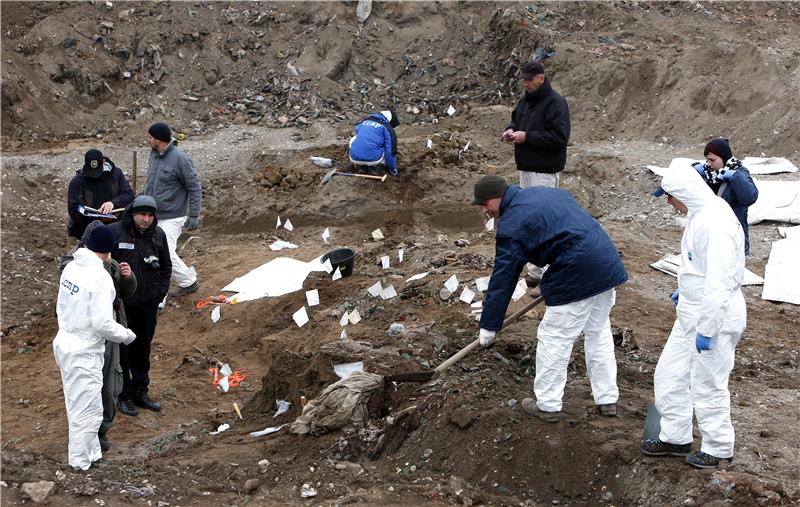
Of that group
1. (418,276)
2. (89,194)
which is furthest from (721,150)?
(89,194)

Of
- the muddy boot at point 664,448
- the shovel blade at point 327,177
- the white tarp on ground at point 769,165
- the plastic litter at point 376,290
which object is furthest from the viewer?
the shovel blade at point 327,177

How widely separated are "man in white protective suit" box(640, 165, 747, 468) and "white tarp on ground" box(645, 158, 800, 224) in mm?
5672

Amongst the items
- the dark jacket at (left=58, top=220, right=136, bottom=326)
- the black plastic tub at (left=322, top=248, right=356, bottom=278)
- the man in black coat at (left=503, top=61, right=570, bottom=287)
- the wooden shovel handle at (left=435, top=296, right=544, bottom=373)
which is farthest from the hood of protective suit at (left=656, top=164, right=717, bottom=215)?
the black plastic tub at (left=322, top=248, right=356, bottom=278)

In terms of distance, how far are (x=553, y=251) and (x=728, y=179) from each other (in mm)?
1924

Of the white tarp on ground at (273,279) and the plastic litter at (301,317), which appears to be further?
the white tarp on ground at (273,279)

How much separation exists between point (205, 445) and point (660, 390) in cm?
358

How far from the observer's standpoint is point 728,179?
267 inches

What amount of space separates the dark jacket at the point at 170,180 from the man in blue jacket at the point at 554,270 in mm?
4638

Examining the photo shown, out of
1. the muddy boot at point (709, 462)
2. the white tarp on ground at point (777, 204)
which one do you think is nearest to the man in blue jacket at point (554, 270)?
the muddy boot at point (709, 462)

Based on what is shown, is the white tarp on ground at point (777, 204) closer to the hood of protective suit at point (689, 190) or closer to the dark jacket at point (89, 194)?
the hood of protective suit at point (689, 190)

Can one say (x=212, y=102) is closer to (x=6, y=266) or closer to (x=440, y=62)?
(x=440, y=62)

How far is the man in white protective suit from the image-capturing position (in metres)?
5.13

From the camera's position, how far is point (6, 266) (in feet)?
36.7

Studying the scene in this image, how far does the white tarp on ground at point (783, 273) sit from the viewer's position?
9094 mm
